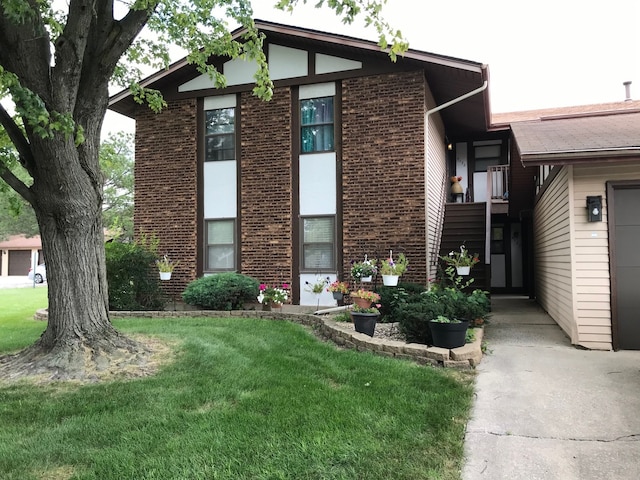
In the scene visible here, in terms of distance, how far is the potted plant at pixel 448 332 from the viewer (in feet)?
18.0

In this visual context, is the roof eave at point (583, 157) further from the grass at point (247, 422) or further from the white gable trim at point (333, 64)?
the white gable trim at point (333, 64)

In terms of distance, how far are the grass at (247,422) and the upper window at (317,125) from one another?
5853 millimetres

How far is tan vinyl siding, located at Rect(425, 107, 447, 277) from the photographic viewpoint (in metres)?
10.0

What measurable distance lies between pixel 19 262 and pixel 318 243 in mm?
36009

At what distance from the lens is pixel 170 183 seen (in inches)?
449

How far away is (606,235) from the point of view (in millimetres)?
6281

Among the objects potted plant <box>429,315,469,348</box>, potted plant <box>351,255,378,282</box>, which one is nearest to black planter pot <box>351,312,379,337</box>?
potted plant <box>429,315,469,348</box>

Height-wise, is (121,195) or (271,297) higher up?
(121,195)

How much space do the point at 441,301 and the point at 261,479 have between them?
4.41m

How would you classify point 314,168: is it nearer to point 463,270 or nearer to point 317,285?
point 317,285

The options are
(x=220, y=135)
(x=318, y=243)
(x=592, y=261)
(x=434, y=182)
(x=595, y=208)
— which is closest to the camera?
(x=595, y=208)

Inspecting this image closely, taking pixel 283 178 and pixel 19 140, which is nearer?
pixel 19 140

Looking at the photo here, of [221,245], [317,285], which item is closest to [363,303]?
[317,285]

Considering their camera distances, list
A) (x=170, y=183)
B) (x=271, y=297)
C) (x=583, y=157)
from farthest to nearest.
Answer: (x=170, y=183) → (x=271, y=297) → (x=583, y=157)
